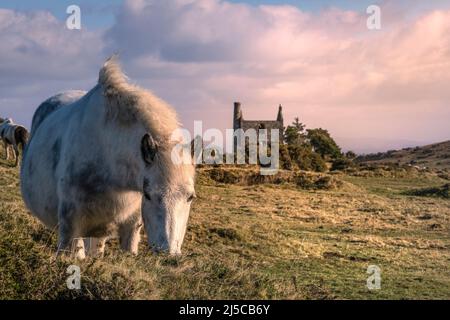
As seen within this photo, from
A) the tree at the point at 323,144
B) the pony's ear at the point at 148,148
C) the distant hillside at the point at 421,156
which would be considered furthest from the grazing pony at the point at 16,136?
the distant hillside at the point at 421,156

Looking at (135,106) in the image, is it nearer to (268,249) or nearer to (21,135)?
(268,249)

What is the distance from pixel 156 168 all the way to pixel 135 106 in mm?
721

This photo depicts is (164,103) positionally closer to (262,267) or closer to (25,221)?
(25,221)

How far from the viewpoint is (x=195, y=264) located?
561cm

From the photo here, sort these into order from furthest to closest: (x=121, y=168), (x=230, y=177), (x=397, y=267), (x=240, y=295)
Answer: (x=230, y=177) → (x=397, y=267) → (x=121, y=168) → (x=240, y=295)

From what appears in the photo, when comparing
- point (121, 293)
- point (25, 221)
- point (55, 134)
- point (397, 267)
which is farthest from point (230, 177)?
point (121, 293)

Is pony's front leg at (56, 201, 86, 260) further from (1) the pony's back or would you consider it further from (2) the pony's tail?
(2) the pony's tail

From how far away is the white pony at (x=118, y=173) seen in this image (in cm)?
504

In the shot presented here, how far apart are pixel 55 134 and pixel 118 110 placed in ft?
3.68

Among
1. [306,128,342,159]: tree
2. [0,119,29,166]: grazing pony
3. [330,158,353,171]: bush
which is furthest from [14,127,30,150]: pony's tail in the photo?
[306,128,342,159]: tree

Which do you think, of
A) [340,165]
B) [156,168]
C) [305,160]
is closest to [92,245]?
[156,168]

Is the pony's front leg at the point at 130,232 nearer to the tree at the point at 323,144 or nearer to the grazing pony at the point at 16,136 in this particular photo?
the grazing pony at the point at 16,136

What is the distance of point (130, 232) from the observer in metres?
5.89

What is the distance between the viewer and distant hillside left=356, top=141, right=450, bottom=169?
48.7 meters
